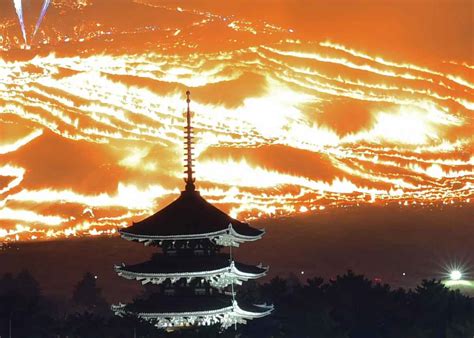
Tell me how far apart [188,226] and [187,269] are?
→ 147 centimetres

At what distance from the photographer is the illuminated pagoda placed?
137 ft

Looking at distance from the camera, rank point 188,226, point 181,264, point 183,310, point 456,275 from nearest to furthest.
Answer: point 183,310 < point 181,264 < point 188,226 < point 456,275

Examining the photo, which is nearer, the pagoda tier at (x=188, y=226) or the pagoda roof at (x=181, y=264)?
the pagoda roof at (x=181, y=264)

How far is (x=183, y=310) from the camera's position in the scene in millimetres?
41531

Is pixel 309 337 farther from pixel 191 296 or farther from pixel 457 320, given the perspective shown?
pixel 191 296

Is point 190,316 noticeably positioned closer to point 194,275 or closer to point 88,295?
point 194,275

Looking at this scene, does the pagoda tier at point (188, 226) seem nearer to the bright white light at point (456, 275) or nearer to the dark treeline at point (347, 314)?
the dark treeline at point (347, 314)

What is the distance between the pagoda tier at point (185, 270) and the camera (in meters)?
41.7

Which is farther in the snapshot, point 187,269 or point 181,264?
point 181,264

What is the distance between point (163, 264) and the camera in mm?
42375

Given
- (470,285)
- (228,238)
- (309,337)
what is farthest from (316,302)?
(470,285)

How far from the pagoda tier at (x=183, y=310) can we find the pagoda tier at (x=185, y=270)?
634 millimetres

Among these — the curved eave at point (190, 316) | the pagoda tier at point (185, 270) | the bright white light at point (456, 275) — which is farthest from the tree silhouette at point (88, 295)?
the pagoda tier at point (185, 270)

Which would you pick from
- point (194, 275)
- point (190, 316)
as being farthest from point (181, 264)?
point (190, 316)
